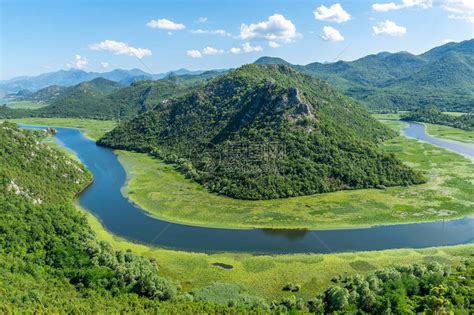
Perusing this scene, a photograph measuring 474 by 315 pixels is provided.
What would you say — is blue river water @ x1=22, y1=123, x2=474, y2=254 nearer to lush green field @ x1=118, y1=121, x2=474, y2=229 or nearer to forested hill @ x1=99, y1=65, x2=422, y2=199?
lush green field @ x1=118, y1=121, x2=474, y2=229

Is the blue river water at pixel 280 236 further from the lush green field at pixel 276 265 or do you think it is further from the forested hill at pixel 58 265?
the forested hill at pixel 58 265

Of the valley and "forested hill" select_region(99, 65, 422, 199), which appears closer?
the valley

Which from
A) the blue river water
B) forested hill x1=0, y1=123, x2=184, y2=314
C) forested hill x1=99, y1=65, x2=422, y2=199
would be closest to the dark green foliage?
the blue river water

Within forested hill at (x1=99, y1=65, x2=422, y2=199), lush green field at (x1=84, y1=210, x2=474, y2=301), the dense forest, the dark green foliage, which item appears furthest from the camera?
forested hill at (x1=99, y1=65, x2=422, y2=199)

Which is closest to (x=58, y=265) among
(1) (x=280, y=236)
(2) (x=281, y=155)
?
(1) (x=280, y=236)

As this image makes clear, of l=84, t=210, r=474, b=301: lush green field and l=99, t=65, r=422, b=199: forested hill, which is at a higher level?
l=99, t=65, r=422, b=199: forested hill

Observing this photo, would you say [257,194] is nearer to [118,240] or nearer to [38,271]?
[118,240]

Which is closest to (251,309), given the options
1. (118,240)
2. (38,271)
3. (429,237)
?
(38,271)
